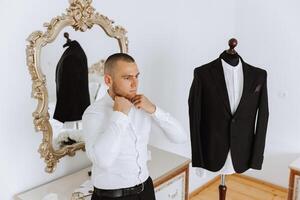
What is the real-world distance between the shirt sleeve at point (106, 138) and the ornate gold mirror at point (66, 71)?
50cm

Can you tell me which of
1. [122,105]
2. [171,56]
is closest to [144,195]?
[122,105]

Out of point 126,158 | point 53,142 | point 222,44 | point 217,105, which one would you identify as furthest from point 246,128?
point 222,44

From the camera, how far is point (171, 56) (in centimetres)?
274

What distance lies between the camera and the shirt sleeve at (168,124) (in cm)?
158

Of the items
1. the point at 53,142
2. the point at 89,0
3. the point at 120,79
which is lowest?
the point at 53,142

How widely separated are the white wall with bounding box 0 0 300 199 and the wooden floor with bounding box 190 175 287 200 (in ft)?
0.29

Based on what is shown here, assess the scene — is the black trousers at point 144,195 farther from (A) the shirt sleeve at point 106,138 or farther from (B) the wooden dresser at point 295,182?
(B) the wooden dresser at point 295,182

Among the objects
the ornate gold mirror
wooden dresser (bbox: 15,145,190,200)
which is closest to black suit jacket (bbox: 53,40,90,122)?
the ornate gold mirror

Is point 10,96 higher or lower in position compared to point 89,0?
lower

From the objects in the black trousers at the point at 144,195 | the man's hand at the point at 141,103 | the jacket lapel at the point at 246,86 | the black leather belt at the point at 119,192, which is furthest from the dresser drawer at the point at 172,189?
the man's hand at the point at 141,103

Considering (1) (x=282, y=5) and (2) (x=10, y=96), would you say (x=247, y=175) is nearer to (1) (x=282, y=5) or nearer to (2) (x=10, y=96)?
(1) (x=282, y=5)

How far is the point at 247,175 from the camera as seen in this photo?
3.53 meters

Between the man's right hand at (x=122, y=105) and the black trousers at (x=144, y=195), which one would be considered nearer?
the man's right hand at (x=122, y=105)

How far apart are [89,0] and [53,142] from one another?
2.85ft
